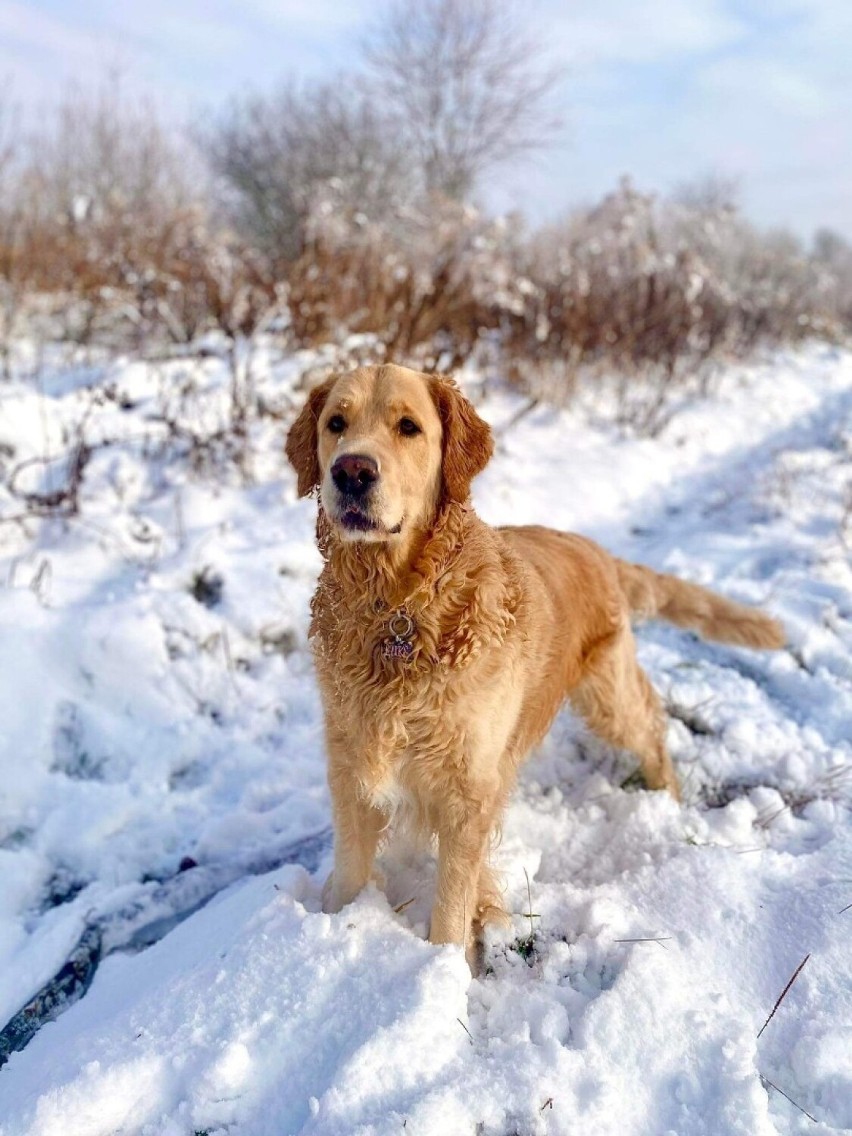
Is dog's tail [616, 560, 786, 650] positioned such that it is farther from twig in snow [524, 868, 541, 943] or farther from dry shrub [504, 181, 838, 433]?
dry shrub [504, 181, 838, 433]

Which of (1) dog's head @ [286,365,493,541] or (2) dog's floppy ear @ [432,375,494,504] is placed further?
(2) dog's floppy ear @ [432,375,494,504]

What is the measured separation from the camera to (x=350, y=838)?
85.9 inches

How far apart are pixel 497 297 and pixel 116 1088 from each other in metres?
7.17

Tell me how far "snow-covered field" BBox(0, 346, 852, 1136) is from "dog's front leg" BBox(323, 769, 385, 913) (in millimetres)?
85

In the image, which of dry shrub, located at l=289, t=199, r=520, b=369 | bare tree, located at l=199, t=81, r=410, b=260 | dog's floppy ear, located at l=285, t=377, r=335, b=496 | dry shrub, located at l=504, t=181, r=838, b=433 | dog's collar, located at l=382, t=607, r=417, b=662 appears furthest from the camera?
bare tree, located at l=199, t=81, r=410, b=260

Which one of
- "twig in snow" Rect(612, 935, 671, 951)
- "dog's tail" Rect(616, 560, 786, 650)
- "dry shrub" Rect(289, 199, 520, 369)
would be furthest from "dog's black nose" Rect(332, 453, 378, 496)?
"dry shrub" Rect(289, 199, 520, 369)

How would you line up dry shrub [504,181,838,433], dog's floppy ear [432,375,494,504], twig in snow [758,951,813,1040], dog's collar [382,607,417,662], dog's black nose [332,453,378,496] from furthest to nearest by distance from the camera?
1. dry shrub [504,181,838,433]
2. dog's floppy ear [432,375,494,504]
3. dog's collar [382,607,417,662]
4. dog's black nose [332,453,378,496]
5. twig in snow [758,951,813,1040]

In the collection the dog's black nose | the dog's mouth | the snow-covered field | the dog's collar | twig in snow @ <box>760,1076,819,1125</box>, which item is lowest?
the snow-covered field

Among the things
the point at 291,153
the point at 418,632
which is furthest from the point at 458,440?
the point at 291,153

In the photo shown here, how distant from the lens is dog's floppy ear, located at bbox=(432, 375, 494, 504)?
2152 mm

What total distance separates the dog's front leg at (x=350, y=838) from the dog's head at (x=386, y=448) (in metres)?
0.75

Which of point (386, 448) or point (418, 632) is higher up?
point (386, 448)

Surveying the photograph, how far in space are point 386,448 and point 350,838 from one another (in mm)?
1115

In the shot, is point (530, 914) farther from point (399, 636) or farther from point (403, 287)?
point (403, 287)
